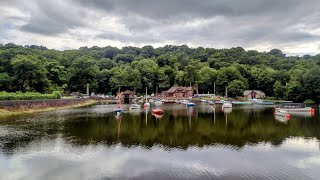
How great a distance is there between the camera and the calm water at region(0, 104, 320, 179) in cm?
1911

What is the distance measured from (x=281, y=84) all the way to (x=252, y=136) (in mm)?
92877

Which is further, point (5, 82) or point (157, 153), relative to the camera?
point (5, 82)

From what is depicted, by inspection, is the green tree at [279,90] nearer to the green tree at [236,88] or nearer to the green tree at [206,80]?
the green tree at [236,88]

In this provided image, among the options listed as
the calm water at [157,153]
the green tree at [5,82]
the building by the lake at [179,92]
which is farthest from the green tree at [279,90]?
the green tree at [5,82]

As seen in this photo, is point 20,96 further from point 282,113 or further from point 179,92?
point 179,92

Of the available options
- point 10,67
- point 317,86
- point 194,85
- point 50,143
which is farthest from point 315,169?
point 194,85

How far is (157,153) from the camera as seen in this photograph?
2420 cm

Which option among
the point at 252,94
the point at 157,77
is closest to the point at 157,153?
the point at 252,94

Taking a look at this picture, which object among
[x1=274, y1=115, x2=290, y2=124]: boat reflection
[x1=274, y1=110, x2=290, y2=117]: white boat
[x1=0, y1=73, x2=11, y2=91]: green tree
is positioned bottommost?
[x1=274, y1=115, x2=290, y2=124]: boat reflection

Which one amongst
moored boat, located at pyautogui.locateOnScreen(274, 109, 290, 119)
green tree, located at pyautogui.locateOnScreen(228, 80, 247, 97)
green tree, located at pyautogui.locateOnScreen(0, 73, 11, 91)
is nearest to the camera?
moored boat, located at pyautogui.locateOnScreen(274, 109, 290, 119)

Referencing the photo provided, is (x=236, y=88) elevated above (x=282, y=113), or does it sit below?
above

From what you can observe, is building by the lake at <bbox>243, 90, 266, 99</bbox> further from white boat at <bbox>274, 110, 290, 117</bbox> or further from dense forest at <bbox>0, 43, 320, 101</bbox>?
white boat at <bbox>274, 110, 290, 117</bbox>

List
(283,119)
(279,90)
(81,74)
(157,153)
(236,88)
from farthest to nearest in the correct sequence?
(236,88)
(81,74)
(279,90)
(283,119)
(157,153)

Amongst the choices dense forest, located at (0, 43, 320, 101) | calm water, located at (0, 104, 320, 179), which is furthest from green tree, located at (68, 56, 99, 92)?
calm water, located at (0, 104, 320, 179)
